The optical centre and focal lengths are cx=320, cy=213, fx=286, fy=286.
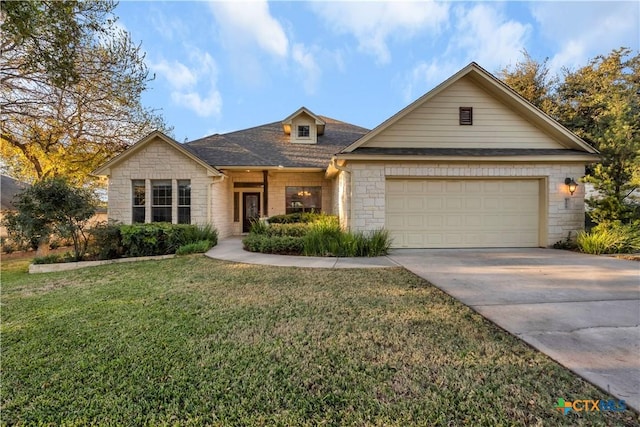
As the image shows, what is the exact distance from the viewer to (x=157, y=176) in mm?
11625

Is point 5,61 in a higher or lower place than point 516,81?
lower

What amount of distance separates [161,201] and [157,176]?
1.03m

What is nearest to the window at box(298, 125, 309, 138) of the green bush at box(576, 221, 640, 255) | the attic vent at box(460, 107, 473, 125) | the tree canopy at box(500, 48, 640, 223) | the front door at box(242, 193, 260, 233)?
the front door at box(242, 193, 260, 233)

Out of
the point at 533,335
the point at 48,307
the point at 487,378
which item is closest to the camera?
the point at 487,378

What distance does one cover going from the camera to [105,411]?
2.05m

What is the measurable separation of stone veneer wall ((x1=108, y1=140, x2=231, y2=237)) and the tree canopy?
13526mm

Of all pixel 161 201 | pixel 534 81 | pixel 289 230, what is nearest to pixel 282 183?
pixel 289 230

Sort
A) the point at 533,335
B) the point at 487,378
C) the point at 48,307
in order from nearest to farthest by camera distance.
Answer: the point at 487,378 → the point at 533,335 → the point at 48,307

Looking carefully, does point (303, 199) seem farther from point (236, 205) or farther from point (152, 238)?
point (152, 238)

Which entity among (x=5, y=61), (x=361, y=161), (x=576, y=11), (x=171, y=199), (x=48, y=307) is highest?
(x=576, y=11)

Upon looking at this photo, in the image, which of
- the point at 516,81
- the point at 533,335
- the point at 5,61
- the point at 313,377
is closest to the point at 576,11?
the point at 516,81

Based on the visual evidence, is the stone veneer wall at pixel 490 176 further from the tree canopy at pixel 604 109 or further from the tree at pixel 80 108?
the tree at pixel 80 108

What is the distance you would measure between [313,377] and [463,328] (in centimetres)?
196

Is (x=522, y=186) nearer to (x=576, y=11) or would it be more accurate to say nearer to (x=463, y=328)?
(x=576, y=11)
